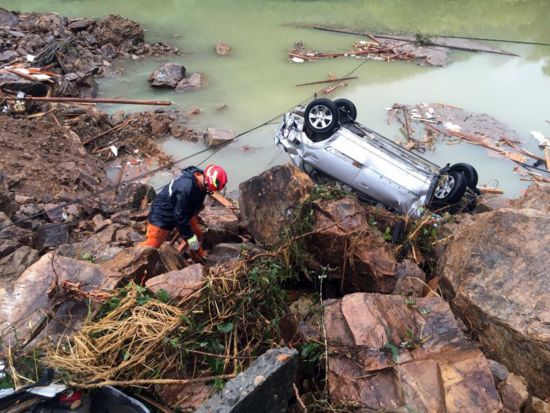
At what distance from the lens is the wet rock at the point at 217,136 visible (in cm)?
1089

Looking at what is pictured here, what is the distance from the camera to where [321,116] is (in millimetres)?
8617

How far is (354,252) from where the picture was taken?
5047 mm

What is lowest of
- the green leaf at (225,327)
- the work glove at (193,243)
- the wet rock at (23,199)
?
the wet rock at (23,199)

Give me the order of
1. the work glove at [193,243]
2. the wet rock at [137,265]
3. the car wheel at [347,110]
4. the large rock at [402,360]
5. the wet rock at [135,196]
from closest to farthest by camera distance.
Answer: the large rock at [402,360], the wet rock at [137,265], the work glove at [193,243], the wet rock at [135,196], the car wheel at [347,110]

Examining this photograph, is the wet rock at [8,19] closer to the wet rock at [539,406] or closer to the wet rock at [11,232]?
the wet rock at [11,232]

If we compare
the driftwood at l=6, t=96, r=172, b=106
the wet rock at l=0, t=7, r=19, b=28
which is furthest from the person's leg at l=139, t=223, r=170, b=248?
the wet rock at l=0, t=7, r=19, b=28

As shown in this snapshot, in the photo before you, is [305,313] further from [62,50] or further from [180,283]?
[62,50]

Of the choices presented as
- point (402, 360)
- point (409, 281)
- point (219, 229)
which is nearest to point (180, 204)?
point (219, 229)

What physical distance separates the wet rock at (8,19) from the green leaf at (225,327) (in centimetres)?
1674

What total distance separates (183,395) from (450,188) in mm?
6380

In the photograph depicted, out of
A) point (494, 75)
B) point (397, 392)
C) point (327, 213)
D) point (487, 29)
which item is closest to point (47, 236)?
point (327, 213)

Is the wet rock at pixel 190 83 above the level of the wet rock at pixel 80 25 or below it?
below

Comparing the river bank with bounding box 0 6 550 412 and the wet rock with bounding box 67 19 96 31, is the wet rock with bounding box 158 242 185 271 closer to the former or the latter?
the river bank with bounding box 0 6 550 412

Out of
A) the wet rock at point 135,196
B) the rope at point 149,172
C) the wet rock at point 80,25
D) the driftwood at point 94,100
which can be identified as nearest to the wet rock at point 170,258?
the rope at point 149,172
